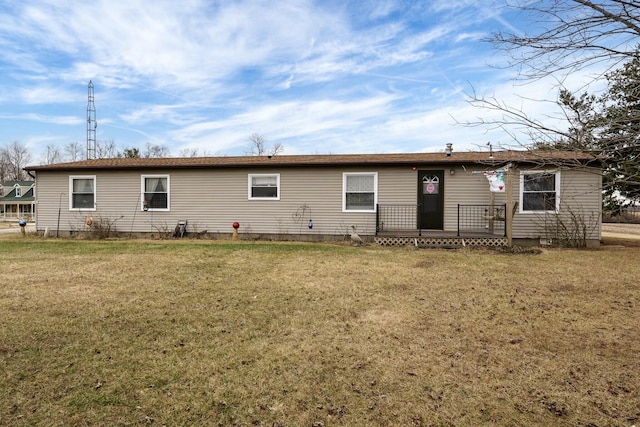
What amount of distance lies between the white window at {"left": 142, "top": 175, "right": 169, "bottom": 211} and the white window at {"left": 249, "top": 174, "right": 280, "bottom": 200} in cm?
314

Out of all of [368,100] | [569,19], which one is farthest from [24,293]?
[368,100]

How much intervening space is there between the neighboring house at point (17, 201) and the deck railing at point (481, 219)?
41848mm

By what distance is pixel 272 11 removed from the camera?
37.3 feet

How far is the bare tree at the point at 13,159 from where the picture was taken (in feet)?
160

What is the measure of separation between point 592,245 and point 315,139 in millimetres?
22680

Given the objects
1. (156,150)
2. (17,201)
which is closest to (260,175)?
(156,150)

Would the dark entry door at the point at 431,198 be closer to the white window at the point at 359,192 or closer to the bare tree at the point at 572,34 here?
the white window at the point at 359,192

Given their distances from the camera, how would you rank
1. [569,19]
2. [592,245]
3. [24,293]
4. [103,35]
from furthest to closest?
[103,35] < [592,245] < [24,293] < [569,19]

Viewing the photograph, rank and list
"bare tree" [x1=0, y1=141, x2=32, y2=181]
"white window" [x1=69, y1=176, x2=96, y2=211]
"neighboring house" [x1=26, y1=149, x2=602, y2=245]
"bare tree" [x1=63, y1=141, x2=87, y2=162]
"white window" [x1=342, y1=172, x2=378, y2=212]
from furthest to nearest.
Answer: "bare tree" [x1=0, y1=141, x2=32, y2=181]
"bare tree" [x1=63, y1=141, x2=87, y2=162]
"white window" [x1=69, y1=176, x2=96, y2=211]
"white window" [x1=342, y1=172, x2=378, y2=212]
"neighboring house" [x1=26, y1=149, x2=602, y2=245]

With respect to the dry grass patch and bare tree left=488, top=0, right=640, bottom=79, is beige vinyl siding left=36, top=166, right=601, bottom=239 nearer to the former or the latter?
the dry grass patch

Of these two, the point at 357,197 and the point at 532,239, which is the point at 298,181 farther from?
the point at 532,239

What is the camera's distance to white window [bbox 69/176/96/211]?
13062 mm

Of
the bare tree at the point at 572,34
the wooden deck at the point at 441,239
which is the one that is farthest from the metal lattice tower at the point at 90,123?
the bare tree at the point at 572,34

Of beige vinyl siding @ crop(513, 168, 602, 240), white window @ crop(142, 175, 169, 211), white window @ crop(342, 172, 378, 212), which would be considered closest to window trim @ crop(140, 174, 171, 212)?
white window @ crop(142, 175, 169, 211)
